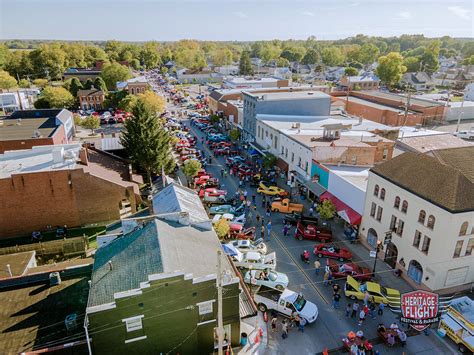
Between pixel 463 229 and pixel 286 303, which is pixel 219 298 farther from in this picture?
pixel 463 229

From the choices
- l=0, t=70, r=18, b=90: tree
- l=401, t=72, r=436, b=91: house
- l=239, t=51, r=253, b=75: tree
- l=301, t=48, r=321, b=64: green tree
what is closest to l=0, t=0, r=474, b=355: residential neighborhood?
l=0, t=70, r=18, b=90: tree

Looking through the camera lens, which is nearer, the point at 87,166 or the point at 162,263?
the point at 162,263

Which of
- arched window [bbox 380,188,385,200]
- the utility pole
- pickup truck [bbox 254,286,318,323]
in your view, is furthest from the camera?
arched window [bbox 380,188,385,200]

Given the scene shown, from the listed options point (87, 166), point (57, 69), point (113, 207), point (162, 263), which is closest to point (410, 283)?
point (162, 263)

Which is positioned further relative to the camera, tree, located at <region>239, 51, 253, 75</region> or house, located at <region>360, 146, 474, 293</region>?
tree, located at <region>239, 51, 253, 75</region>

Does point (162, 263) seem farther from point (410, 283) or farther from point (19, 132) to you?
point (19, 132)

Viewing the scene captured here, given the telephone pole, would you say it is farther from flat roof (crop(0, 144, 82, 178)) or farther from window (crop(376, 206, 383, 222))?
flat roof (crop(0, 144, 82, 178))

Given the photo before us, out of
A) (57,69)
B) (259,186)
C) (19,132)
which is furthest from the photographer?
(57,69)
